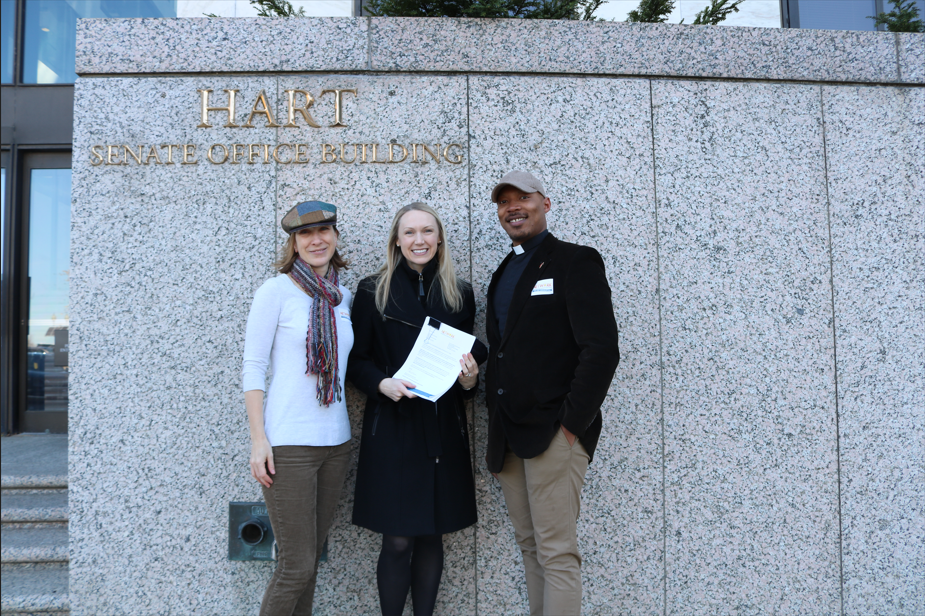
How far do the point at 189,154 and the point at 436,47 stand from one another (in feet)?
5.90

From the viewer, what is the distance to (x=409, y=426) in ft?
9.27

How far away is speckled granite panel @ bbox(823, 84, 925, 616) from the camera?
3475 millimetres

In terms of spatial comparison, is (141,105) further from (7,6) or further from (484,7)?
(7,6)

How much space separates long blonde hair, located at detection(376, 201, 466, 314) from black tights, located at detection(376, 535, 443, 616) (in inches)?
49.1

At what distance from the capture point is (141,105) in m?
3.54

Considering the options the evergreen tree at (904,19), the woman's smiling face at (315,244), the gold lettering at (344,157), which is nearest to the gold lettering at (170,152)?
the gold lettering at (344,157)

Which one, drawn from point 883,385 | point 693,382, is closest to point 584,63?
point 693,382

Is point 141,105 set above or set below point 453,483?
above

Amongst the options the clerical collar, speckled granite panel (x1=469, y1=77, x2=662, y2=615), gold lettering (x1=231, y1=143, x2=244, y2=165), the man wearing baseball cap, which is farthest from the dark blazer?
gold lettering (x1=231, y1=143, x2=244, y2=165)

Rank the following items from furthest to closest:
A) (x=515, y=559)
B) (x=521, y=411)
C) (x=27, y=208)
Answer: (x=27, y=208) → (x=515, y=559) → (x=521, y=411)

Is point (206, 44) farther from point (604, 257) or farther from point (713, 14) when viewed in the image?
point (713, 14)

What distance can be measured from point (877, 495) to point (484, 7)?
4170 millimetres

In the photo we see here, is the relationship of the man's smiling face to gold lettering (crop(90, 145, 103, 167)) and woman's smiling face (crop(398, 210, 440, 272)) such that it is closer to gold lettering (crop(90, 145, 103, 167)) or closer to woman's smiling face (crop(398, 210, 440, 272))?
woman's smiling face (crop(398, 210, 440, 272))

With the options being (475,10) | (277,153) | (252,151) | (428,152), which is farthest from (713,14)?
(252,151)
